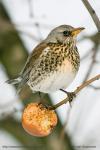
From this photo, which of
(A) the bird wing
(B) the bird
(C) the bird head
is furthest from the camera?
(A) the bird wing

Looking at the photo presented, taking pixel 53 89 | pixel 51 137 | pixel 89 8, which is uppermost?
pixel 89 8

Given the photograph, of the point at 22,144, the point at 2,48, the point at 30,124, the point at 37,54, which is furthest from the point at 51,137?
the point at 30,124

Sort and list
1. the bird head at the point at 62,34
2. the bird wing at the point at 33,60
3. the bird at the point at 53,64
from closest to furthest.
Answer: the bird head at the point at 62,34 < the bird at the point at 53,64 < the bird wing at the point at 33,60

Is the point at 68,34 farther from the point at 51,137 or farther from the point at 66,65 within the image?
the point at 51,137

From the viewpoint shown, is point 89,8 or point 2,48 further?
point 2,48

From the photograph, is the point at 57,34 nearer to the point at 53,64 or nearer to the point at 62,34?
the point at 62,34

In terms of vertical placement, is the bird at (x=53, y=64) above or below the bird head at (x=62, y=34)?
below

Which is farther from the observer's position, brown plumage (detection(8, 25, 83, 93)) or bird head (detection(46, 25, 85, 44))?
brown plumage (detection(8, 25, 83, 93))

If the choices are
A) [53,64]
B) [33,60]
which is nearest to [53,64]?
[53,64]
